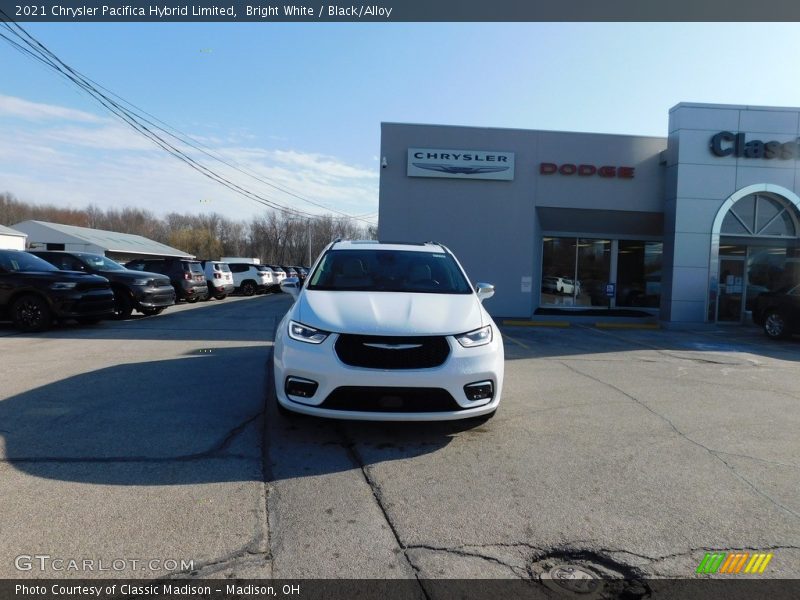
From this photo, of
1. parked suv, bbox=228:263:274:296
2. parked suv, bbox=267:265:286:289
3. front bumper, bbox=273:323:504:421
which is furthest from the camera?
parked suv, bbox=267:265:286:289

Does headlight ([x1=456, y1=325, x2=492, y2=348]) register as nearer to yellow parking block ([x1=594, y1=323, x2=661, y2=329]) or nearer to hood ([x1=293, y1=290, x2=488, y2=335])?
hood ([x1=293, y1=290, x2=488, y2=335])

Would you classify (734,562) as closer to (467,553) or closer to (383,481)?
(467,553)

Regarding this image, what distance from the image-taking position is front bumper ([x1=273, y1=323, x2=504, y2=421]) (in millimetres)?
4191

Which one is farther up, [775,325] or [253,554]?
[775,325]

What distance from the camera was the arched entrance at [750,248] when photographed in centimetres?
1609

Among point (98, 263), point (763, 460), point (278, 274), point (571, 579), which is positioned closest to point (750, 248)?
point (763, 460)

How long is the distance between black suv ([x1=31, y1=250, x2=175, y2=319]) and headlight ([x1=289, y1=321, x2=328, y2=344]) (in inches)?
406

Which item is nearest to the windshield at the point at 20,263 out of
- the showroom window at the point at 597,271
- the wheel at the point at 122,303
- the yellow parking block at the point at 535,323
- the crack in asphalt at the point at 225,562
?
the wheel at the point at 122,303

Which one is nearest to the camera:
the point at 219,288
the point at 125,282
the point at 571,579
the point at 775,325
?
the point at 571,579

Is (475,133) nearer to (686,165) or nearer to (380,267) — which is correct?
(686,165)

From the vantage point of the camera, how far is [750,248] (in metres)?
17.5

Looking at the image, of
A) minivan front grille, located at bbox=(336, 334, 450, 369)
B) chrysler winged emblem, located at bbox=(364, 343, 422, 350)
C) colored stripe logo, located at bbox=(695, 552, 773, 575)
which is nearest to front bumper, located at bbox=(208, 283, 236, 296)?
minivan front grille, located at bbox=(336, 334, 450, 369)

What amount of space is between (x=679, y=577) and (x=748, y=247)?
18033mm

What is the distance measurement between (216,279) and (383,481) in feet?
68.9
